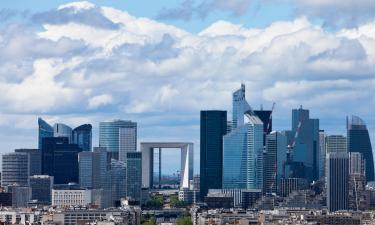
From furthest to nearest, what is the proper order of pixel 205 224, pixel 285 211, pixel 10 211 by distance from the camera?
pixel 285 211, pixel 10 211, pixel 205 224

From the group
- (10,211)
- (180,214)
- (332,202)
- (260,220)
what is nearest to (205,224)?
(260,220)

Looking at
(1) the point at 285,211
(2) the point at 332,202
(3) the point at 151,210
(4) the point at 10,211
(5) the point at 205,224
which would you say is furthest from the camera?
(2) the point at 332,202

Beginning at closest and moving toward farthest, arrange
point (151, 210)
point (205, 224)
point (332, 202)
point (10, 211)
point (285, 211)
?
point (205, 224)
point (10, 211)
point (285, 211)
point (151, 210)
point (332, 202)

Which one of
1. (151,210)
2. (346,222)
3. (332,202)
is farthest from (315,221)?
(332,202)

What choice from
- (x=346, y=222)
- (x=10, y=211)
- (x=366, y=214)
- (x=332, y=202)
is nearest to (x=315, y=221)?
(x=346, y=222)

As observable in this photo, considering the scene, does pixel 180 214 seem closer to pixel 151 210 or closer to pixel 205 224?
pixel 151 210

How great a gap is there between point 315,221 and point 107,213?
17428mm

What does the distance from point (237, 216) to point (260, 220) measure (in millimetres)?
9637

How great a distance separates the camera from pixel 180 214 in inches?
7072

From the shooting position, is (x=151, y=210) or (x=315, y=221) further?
(x=151, y=210)

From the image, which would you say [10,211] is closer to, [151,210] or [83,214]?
[83,214]

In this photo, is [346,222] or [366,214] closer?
[346,222]

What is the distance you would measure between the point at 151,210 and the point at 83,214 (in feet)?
103

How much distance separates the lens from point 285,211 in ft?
561
